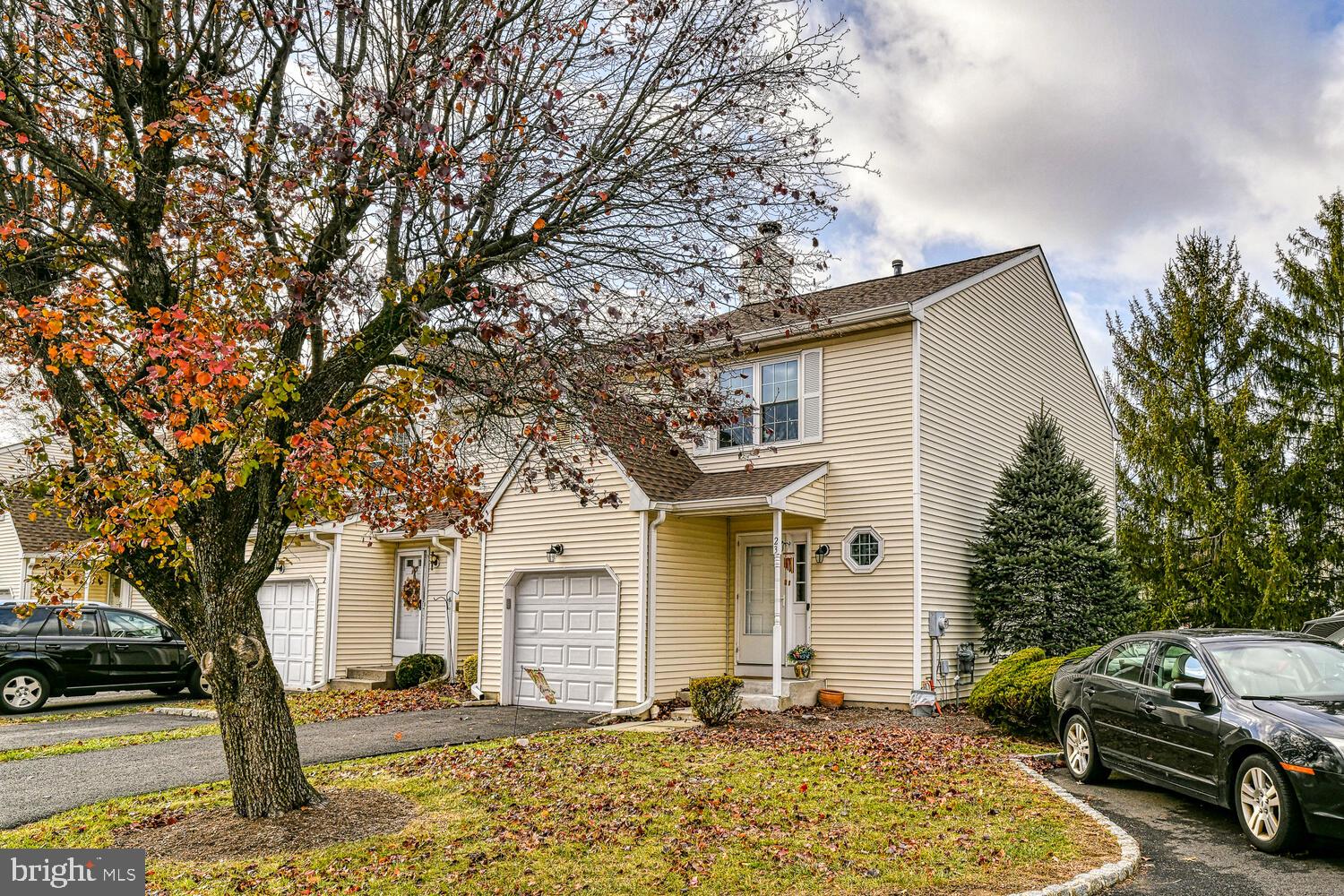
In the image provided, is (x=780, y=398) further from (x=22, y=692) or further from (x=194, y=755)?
(x=22, y=692)

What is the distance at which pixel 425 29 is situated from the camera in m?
7.79

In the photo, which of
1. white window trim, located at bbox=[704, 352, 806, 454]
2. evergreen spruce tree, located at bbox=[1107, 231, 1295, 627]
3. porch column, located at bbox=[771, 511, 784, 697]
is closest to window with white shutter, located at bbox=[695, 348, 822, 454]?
white window trim, located at bbox=[704, 352, 806, 454]

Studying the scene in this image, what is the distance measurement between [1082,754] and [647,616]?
22.6 feet

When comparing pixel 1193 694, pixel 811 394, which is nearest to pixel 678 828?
pixel 1193 694

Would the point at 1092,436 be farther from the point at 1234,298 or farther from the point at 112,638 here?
the point at 112,638

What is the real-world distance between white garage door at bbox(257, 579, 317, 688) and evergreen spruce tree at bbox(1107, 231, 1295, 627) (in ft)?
56.6

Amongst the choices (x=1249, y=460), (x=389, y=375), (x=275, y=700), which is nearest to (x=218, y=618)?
(x=275, y=700)

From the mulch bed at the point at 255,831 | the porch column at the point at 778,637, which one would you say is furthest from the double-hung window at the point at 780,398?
the mulch bed at the point at 255,831

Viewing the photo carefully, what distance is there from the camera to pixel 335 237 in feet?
25.5

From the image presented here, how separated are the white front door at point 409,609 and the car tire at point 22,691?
6418mm

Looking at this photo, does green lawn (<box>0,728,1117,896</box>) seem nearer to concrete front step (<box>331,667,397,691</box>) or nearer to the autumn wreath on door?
the autumn wreath on door

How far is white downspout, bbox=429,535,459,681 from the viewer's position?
1880 cm

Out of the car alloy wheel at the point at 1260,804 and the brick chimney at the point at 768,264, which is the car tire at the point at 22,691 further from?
the car alloy wheel at the point at 1260,804

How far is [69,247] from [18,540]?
2341 cm
